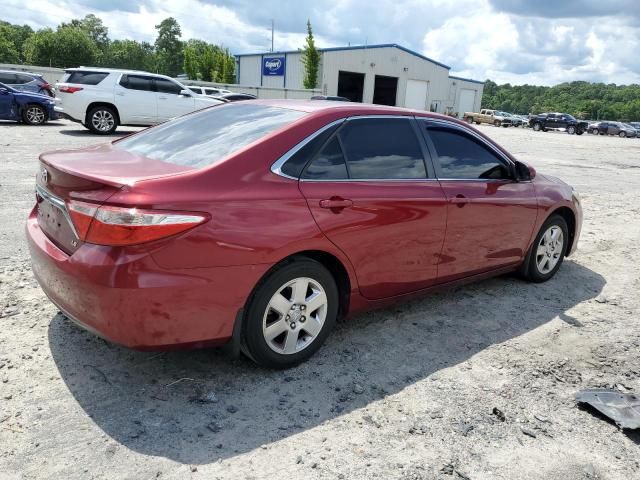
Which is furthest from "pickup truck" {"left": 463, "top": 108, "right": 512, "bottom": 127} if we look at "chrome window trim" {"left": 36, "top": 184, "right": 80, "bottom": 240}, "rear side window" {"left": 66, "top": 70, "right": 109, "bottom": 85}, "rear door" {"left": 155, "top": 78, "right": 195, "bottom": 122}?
"chrome window trim" {"left": 36, "top": 184, "right": 80, "bottom": 240}

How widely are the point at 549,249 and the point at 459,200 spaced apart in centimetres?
174

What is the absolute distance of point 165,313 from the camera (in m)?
2.78

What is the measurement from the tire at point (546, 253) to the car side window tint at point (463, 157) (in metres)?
0.88

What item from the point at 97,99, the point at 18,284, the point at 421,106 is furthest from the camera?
the point at 421,106

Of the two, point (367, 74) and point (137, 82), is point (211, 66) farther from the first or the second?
point (137, 82)

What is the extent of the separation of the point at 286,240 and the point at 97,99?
44.2 feet

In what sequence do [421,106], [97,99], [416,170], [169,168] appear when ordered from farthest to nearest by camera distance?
[421,106], [97,99], [416,170], [169,168]

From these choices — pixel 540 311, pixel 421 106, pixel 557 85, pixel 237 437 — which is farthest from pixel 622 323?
pixel 557 85

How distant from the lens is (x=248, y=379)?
328cm

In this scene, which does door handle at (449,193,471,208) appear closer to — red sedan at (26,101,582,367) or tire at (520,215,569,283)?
red sedan at (26,101,582,367)

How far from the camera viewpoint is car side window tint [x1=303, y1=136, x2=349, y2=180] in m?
3.34

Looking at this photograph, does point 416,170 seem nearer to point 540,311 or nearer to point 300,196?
point 300,196

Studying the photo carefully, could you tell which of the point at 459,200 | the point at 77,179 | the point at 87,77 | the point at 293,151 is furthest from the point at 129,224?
the point at 87,77

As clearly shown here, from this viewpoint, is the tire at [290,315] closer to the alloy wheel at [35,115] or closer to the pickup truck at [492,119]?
the alloy wheel at [35,115]
